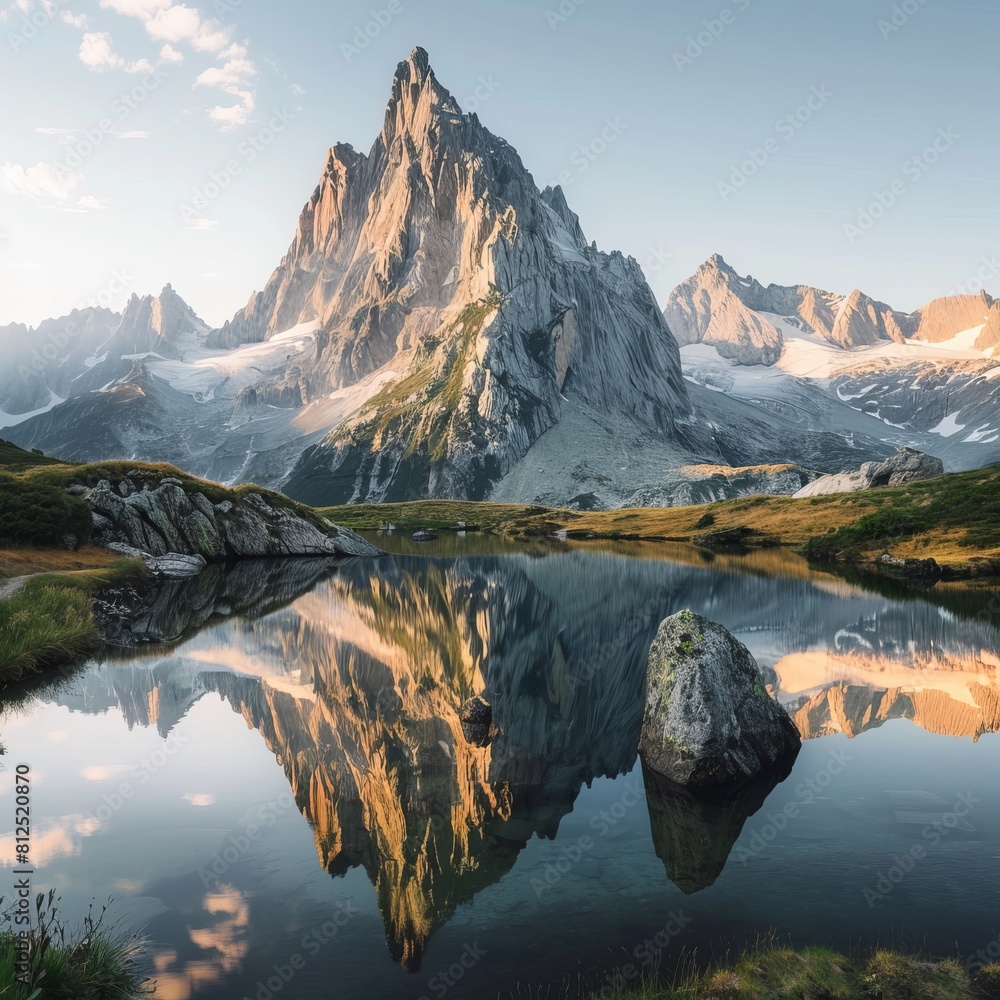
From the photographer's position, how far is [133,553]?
220 ft

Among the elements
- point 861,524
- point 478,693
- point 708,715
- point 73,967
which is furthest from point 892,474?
point 73,967

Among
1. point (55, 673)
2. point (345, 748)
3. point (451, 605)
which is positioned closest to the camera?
point (345, 748)

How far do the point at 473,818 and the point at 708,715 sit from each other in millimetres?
7426

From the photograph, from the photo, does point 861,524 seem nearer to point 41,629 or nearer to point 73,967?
point 41,629

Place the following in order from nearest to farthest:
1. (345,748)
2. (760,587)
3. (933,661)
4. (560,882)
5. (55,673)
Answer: (560,882) < (345,748) < (55,673) < (933,661) < (760,587)

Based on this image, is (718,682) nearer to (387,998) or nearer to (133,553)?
(387,998)

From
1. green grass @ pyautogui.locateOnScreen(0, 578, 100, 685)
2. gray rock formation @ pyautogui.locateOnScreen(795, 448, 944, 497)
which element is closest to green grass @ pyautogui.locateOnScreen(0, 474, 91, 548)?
green grass @ pyautogui.locateOnScreen(0, 578, 100, 685)

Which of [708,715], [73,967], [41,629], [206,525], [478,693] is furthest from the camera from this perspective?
[206,525]

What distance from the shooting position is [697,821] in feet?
58.5

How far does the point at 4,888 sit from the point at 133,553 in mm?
58840

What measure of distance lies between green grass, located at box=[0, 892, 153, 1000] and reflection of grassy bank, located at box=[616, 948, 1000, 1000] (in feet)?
23.9

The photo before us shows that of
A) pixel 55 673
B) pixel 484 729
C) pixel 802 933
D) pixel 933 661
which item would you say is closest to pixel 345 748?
pixel 484 729

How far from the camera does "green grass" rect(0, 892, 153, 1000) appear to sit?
8836mm

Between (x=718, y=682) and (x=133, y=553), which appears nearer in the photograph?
(x=718, y=682)
